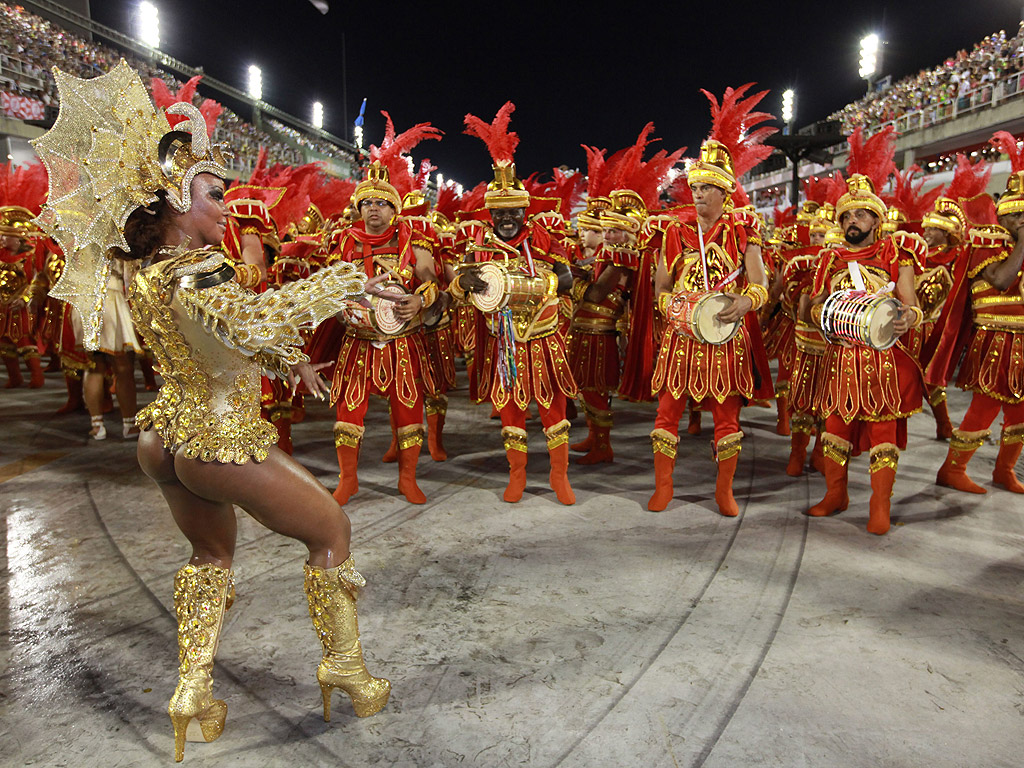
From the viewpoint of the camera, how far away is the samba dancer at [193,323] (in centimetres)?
177

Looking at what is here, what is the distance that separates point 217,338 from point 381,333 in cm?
224

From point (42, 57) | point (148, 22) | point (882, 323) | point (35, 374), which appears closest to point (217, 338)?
point (882, 323)

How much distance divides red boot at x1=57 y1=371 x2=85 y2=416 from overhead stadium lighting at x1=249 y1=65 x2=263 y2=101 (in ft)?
71.6

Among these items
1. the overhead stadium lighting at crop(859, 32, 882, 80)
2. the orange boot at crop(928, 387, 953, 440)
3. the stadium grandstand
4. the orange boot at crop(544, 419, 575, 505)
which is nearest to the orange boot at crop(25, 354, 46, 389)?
the orange boot at crop(544, 419, 575, 505)

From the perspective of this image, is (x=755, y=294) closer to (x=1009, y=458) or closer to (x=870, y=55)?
(x=1009, y=458)

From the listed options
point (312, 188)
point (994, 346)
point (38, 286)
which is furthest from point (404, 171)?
point (38, 286)

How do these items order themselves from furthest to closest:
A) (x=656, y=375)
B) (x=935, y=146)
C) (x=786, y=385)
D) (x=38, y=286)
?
(x=935, y=146) < (x=38, y=286) < (x=786, y=385) < (x=656, y=375)

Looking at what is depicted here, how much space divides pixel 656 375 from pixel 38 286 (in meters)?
6.85

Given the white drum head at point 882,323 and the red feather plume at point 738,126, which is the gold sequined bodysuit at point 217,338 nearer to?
the white drum head at point 882,323

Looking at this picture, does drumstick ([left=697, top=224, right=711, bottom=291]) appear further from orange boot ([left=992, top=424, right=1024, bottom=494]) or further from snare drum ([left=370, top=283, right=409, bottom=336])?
orange boot ([left=992, top=424, right=1024, bottom=494])

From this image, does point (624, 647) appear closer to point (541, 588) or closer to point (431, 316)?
point (541, 588)

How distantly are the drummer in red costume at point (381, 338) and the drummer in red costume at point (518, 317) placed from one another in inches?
12.4

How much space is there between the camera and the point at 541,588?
3.16m

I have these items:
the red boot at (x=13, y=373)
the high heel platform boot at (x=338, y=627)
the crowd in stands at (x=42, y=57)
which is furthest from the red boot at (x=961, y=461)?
the crowd in stands at (x=42, y=57)
